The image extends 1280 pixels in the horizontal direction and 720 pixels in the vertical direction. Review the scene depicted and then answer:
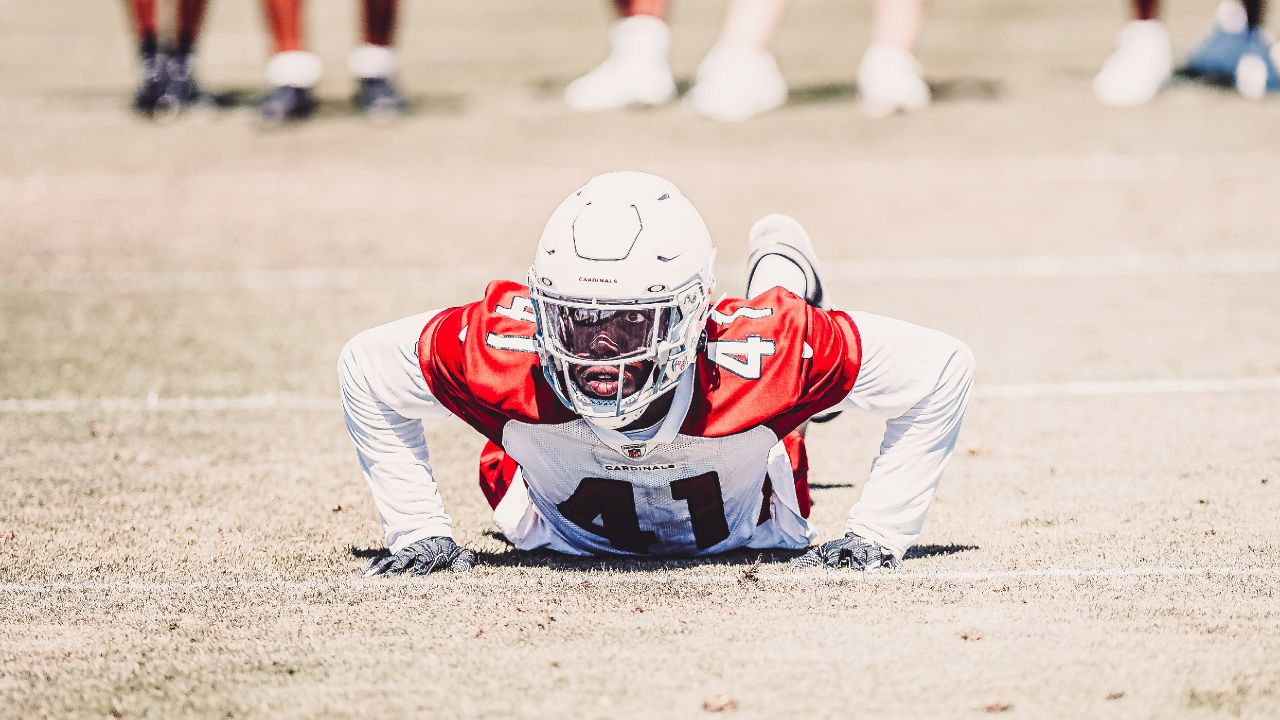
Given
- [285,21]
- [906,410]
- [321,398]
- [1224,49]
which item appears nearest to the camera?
[906,410]

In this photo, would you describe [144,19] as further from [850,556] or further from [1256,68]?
[850,556]

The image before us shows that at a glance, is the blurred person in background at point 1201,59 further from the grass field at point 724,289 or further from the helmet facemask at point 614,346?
the helmet facemask at point 614,346

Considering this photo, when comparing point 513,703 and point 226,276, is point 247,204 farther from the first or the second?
point 513,703

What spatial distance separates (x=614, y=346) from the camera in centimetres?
383

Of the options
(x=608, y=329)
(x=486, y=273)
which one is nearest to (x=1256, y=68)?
(x=486, y=273)

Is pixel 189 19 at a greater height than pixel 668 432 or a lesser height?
greater

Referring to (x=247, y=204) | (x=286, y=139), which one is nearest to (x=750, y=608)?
(x=247, y=204)

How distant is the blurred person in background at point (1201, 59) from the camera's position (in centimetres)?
1137

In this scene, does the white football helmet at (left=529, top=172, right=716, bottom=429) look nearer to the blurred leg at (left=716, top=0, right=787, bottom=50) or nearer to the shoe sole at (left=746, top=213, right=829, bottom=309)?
the shoe sole at (left=746, top=213, right=829, bottom=309)

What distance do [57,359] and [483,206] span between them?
3448 mm

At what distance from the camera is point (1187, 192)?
9883mm

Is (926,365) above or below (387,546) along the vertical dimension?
above

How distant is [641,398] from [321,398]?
287 centimetres

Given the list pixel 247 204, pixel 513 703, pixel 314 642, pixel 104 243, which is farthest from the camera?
pixel 247 204
